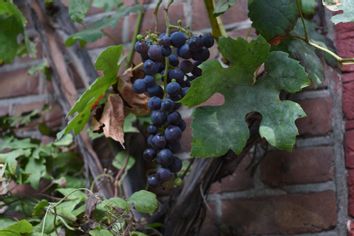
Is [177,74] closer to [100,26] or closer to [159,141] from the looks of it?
[159,141]

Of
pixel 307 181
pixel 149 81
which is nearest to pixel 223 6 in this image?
pixel 149 81

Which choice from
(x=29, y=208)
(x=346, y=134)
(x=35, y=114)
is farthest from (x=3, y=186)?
(x=346, y=134)

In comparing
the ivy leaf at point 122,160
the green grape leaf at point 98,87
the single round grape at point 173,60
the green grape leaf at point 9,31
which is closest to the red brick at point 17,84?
the green grape leaf at point 9,31

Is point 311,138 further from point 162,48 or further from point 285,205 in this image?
point 162,48

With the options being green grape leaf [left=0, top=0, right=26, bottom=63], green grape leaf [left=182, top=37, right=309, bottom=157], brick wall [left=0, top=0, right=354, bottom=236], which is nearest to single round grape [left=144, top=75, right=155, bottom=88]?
green grape leaf [left=182, top=37, right=309, bottom=157]

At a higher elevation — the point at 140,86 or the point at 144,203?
the point at 140,86

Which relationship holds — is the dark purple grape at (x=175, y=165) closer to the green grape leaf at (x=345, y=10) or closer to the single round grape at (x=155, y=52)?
the single round grape at (x=155, y=52)

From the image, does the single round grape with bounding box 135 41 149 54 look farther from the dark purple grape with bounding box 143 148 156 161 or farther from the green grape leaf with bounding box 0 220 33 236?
the green grape leaf with bounding box 0 220 33 236
